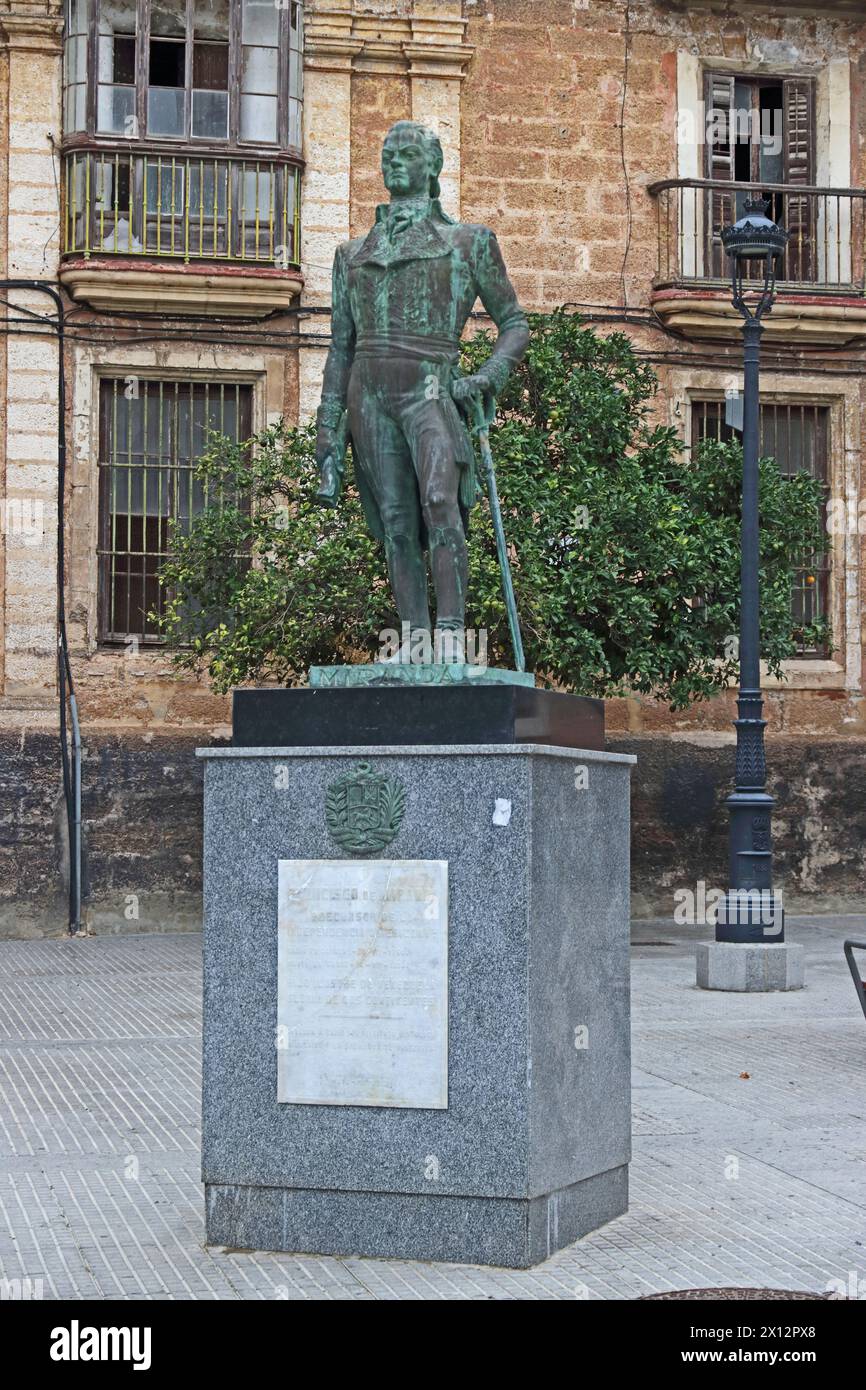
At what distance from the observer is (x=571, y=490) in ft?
51.9

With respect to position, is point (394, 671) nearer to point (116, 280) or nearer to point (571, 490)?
point (571, 490)

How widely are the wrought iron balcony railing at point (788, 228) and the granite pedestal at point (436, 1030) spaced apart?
14.0 meters

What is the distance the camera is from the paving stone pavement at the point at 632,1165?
20.2 feet

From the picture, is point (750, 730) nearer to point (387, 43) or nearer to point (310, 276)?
point (310, 276)

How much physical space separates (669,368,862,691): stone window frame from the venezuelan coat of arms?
13756 mm

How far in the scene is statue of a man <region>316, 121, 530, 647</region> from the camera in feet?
23.0

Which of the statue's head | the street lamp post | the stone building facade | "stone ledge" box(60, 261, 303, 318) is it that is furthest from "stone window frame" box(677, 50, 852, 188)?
the statue's head

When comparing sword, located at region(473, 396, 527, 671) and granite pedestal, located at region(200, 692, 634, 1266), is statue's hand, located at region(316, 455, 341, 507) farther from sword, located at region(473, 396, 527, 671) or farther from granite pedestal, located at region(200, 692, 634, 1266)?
granite pedestal, located at region(200, 692, 634, 1266)

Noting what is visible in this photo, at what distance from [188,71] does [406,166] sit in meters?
12.4

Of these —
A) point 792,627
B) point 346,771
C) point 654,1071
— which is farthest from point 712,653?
point 346,771

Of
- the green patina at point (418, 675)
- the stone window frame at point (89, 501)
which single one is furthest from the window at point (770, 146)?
the green patina at point (418, 675)

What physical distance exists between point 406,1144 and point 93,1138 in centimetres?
251

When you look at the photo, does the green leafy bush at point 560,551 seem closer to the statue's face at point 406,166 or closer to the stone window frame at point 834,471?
the stone window frame at point 834,471

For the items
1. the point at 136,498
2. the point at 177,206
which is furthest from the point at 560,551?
the point at 177,206
